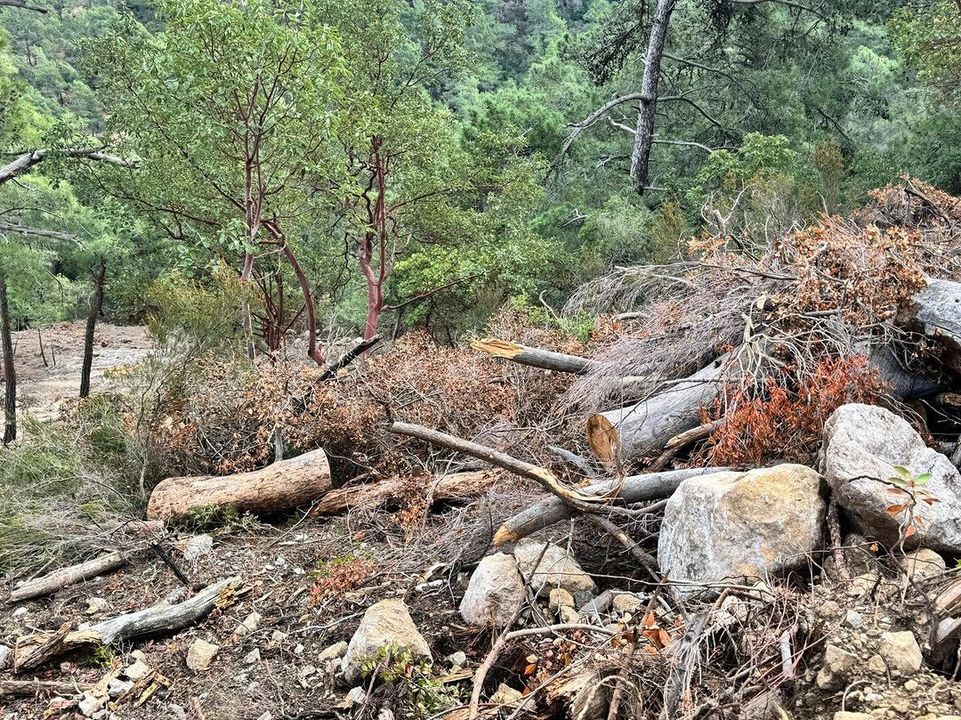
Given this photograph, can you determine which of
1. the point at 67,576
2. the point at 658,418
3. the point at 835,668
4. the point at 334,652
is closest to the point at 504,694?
the point at 334,652

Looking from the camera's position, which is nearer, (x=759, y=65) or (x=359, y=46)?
(x=359, y=46)

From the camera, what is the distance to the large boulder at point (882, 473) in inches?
121

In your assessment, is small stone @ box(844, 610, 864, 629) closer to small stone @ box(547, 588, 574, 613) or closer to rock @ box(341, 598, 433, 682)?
small stone @ box(547, 588, 574, 613)

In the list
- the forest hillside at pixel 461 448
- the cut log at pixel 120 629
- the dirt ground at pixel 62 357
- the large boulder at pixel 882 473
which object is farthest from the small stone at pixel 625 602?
the dirt ground at pixel 62 357

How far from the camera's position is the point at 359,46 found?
1052 cm

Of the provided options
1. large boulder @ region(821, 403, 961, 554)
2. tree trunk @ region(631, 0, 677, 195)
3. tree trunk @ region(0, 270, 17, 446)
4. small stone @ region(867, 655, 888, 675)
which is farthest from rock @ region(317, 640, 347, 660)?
tree trunk @ region(631, 0, 677, 195)

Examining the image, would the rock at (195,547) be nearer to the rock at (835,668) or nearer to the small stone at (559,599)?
the small stone at (559,599)

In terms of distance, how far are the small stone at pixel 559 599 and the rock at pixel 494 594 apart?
14 cm

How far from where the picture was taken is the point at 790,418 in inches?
152

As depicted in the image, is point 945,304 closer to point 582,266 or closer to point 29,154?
point 582,266

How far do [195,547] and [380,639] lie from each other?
2057 millimetres

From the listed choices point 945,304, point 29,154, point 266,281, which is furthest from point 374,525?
point 29,154

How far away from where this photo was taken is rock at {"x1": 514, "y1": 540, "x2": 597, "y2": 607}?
3646 mm

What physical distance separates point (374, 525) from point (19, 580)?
7.81 feet
